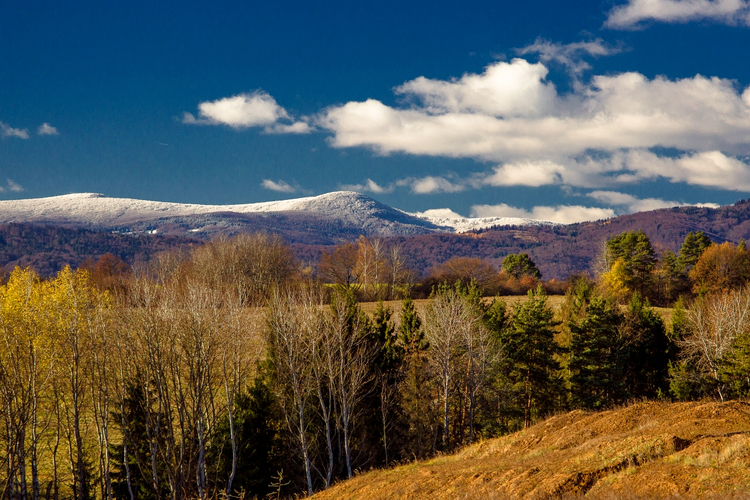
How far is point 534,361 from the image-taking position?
158ft

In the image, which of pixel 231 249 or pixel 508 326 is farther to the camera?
pixel 231 249

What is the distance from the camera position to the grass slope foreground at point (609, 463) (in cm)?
1384

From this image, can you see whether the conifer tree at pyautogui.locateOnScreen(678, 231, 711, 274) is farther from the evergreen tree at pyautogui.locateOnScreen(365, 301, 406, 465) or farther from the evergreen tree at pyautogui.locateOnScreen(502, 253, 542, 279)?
the evergreen tree at pyautogui.locateOnScreen(365, 301, 406, 465)

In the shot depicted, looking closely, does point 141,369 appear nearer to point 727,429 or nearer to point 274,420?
point 274,420

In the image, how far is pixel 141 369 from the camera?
34281 millimetres

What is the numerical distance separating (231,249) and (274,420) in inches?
2360

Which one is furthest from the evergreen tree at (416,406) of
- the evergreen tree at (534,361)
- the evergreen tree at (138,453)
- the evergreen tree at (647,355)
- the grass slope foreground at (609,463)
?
the evergreen tree at (647,355)

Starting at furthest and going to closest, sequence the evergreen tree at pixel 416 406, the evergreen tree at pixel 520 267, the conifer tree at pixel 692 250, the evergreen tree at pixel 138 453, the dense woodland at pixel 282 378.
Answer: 1. the evergreen tree at pixel 520 267
2. the conifer tree at pixel 692 250
3. the evergreen tree at pixel 416 406
4. the evergreen tree at pixel 138 453
5. the dense woodland at pixel 282 378

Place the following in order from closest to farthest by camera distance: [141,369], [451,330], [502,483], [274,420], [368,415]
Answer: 1. [502,483]
2. [141,369]
3. [274,420]
4. [368,415]
5. [451,330]

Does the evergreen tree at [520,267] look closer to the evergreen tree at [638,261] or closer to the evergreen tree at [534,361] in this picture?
the evergreen tree at [638,261]

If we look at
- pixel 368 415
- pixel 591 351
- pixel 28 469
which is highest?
pixel 591 351

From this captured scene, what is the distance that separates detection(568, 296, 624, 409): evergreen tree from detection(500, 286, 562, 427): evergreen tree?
1.89 metres

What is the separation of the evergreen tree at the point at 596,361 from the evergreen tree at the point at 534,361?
1889mm

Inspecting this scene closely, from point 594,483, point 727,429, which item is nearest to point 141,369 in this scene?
point 594,483
